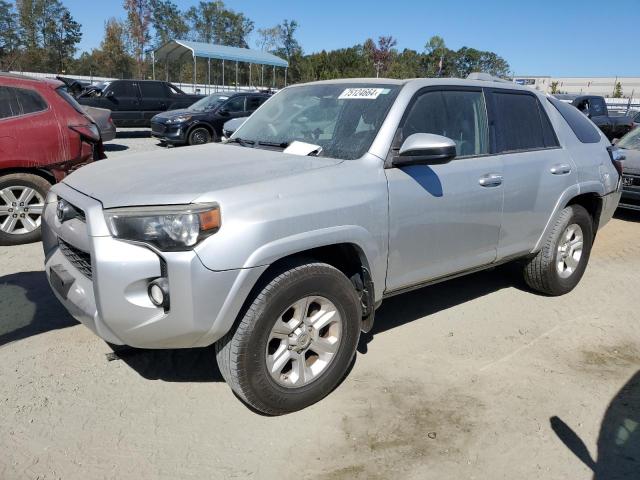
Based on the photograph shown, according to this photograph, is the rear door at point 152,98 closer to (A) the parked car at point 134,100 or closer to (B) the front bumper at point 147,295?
(A) the parked car at point 134,100

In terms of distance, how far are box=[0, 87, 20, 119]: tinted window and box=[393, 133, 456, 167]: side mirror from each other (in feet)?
14.9

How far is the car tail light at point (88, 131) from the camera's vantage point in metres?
5.93

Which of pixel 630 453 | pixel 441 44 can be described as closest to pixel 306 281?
pixel 630 453

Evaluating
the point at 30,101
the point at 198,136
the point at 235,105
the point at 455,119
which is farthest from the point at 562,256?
the point at 235,105

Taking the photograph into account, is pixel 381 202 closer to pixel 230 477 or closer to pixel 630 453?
pixel 230 477

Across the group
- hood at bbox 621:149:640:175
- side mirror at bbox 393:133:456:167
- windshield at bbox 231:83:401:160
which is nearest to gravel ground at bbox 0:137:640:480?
side mirror at bbox 393:133:456:167

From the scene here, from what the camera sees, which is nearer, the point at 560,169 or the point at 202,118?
the point at 560,169

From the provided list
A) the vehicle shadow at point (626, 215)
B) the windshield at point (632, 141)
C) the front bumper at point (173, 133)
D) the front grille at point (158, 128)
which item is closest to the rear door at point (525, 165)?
the vehicle shadow at point (626, 215)

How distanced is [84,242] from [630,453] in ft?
9.95

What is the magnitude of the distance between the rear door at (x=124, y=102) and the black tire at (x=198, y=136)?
353cm

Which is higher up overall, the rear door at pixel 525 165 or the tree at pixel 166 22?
the tree at pixel 166 22

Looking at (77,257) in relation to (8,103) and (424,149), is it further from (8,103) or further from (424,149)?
(8,103)

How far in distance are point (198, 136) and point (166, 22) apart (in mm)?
56391

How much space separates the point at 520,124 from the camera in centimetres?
428
